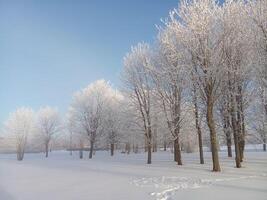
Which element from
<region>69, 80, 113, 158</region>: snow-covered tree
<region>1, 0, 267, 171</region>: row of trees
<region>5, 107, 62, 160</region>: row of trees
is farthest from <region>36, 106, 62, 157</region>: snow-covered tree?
<region>1, 0, 267, 171</region>: row of trees

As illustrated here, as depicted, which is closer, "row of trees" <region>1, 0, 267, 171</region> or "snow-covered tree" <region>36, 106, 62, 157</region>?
"row of trees" <region>1, 0, 267, 171</region>

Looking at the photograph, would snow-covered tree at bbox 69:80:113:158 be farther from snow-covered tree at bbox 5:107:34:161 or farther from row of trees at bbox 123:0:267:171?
row of trees at bbox 123:0:267:171

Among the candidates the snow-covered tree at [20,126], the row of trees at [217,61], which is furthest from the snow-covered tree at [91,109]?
the row of trees at [217,61]

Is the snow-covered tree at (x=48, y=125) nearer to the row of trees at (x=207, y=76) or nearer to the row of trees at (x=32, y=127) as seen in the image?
the row of trees at (x=32, y=127)

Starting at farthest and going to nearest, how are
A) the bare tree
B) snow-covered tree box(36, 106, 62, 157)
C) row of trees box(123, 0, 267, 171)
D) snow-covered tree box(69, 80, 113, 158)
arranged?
snow-covered tree box(36, 106, 62, 157) → snow-covered tree box(69, 80, 113, 158) → the bare tree → row of trees box(123, 0, 267, 171)

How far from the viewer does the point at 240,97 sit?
2772cm

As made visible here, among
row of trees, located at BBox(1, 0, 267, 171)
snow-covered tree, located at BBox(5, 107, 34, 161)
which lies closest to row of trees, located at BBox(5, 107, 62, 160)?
snow-covered tree, located at BBox(5, 107, 34, 161)

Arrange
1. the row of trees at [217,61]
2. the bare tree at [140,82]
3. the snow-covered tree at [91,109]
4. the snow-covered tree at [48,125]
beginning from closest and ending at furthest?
the row of trees at [217,61], the bare tree at [140,82], the snow-covered tree at [91,109], the snow-covered tree at [48,125]

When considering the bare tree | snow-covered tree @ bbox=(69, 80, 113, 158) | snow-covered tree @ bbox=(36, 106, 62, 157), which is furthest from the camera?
snow-covered tree @ bbox=(36, 106, 62, 157)

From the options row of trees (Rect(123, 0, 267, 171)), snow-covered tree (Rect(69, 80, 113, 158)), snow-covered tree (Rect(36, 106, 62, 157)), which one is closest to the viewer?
row of trees (Rect(123, 0, 267, 171))

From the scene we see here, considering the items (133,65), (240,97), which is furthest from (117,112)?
(240,97)

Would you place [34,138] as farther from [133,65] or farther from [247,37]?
[247,37]

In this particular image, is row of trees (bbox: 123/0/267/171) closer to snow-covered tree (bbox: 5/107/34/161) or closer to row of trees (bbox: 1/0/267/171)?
row of trees (bbox: 1/0/267/171)

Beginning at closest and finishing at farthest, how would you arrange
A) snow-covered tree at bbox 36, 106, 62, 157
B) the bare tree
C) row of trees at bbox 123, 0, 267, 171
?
row of trees at bbox 123, 0, 267, 171
the bare tree
snow-covered tree at bbox 36, 106, 62, 157
